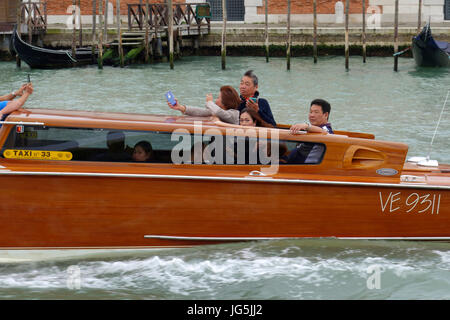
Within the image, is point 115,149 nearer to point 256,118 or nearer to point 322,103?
point 256,118

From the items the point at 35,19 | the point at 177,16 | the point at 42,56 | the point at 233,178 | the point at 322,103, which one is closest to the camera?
the point at 233,178

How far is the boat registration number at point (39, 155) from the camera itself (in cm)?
523

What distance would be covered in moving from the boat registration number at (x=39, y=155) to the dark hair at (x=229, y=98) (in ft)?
4.14

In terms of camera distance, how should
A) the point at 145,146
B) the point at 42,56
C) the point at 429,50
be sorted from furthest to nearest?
the point at 42,56 → the point at 429,50 → the point at 145,146

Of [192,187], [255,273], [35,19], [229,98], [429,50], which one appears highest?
[35,19]

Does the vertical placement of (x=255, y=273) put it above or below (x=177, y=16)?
below

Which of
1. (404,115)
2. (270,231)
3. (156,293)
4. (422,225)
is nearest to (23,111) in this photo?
(156,293)

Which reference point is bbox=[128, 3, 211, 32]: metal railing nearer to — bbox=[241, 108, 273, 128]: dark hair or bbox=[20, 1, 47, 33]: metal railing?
bbox=[20, 1, 47, 33]: metal railing

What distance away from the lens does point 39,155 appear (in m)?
5.25

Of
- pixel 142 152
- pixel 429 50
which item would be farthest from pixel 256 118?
pixel 429 50

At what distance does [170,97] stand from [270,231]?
3.94ft

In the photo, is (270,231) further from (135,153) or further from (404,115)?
(404,115)

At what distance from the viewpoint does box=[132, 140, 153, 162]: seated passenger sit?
17.5 ft

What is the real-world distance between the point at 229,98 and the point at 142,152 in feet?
2.80
